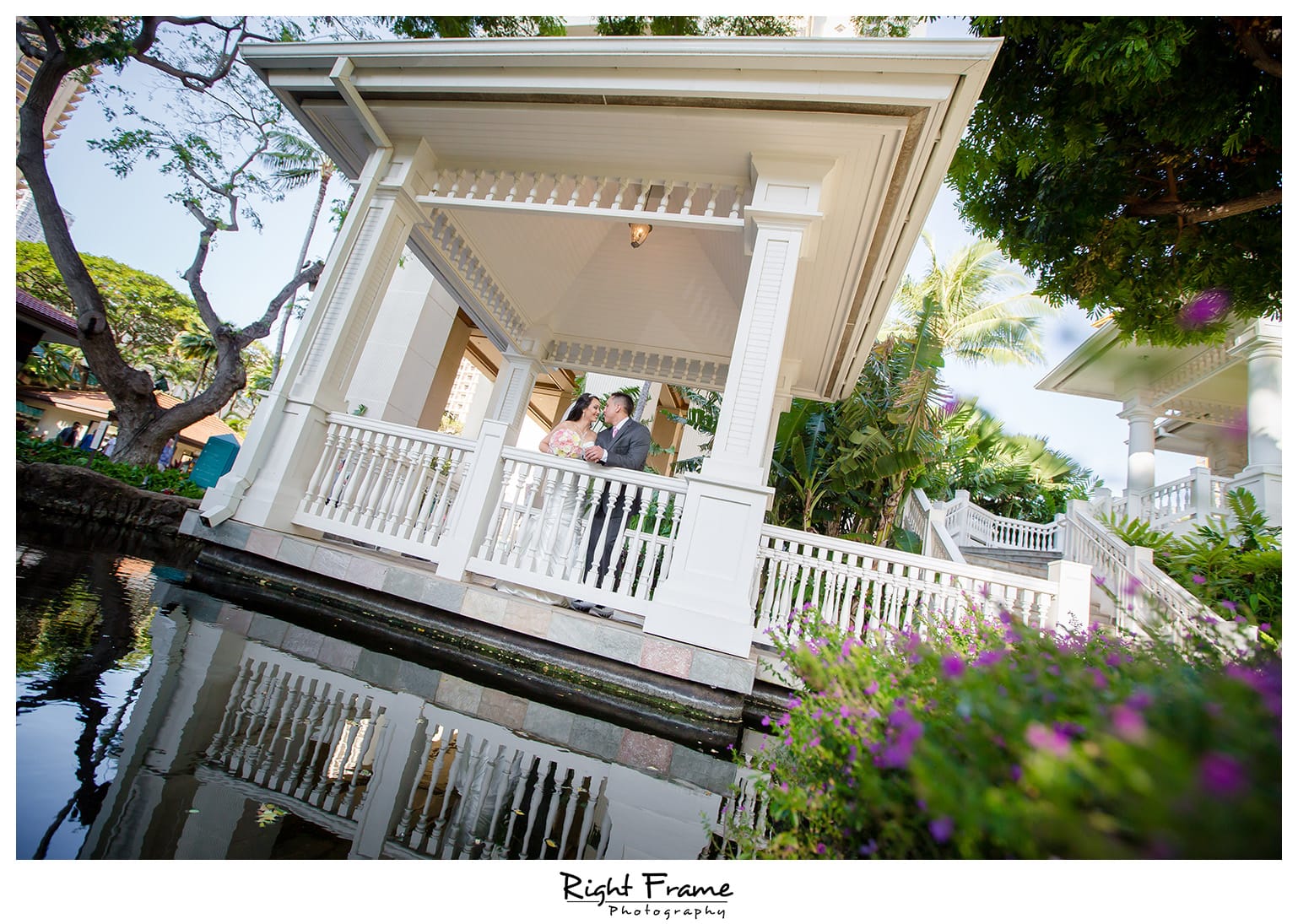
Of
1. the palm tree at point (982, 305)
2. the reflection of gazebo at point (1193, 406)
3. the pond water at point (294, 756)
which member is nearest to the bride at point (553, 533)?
the pond water at point (294, 756)

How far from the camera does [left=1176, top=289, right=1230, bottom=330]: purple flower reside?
15.1ft

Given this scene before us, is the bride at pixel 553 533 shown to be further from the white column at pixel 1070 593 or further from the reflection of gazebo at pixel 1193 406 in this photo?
the reflection of gazebo at pixel 1193 406

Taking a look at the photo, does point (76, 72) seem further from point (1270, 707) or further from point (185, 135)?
point (1270, 707)

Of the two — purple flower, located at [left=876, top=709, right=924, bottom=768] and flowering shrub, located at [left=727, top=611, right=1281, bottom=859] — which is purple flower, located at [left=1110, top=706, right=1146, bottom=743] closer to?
flowering shrub, located at [left=727, top=611, right=1281, bottom=859]

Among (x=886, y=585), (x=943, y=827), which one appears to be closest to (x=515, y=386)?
(x=886, y=585)

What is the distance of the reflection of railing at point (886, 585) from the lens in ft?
12.9

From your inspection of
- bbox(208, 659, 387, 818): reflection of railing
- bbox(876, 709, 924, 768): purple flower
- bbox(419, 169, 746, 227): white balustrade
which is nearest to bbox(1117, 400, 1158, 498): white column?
bbox(419, 169, 746, 227): white balustrade

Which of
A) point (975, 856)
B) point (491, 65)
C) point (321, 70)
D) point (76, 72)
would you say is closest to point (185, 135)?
point (76, 72)

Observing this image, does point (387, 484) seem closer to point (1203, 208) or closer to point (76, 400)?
point (1203, 208)

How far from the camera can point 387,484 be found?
472cm

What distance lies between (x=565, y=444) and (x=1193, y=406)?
14.2 meters

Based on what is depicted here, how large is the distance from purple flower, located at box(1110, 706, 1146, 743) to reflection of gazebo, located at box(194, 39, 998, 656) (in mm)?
2897

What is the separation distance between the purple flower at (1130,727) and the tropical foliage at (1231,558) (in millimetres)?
6764

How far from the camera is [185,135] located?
1059 cm
